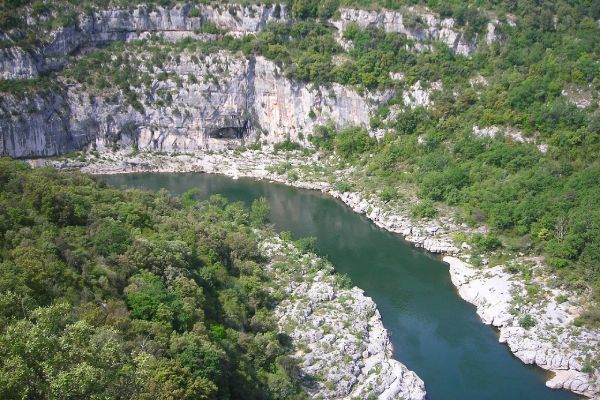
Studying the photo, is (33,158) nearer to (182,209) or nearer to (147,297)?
(182,209)

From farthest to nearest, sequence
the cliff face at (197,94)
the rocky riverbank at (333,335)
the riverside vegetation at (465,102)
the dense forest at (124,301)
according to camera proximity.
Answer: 1. the cliff face at (197,94)
2. the riverside vegetation at (465,102)
3. the rocky riverbank at (333,335)
4. the dense forest at (124,301)

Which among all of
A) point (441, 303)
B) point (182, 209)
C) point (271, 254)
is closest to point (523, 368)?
point (441, 303)

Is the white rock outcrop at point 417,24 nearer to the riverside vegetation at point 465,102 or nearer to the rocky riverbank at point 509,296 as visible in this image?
the riverside vegetation at point 465,102

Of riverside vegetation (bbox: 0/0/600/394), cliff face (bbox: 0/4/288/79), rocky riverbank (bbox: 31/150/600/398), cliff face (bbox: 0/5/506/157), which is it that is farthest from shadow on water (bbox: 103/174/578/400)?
cliff face (bbox: 0/4/288/79)

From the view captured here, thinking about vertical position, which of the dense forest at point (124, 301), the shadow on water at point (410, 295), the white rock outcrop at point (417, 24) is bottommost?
the shadow on water at point (410, 295)

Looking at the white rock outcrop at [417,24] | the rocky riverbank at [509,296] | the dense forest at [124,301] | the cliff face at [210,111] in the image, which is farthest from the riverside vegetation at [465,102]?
the dense forest at [124,301]

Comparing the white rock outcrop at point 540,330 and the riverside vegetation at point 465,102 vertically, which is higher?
the riverside vegetation at point 465,102
